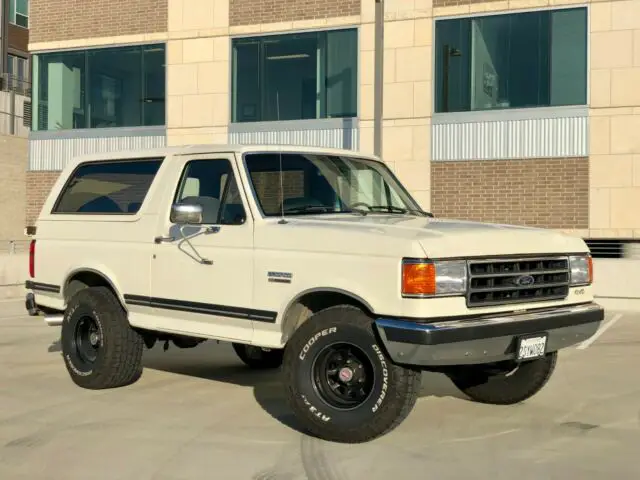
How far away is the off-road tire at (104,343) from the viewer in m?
7.77

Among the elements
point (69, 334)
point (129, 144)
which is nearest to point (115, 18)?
point (129, 144)

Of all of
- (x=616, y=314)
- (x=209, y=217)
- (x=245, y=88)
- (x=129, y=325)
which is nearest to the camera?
(x=209, y=217)

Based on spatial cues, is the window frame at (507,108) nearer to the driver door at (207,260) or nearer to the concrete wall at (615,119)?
the concrete wall at (615,119)

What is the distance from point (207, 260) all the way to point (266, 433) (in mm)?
1398

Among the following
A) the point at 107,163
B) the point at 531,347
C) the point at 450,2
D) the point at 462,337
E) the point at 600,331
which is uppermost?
the point at 450,2

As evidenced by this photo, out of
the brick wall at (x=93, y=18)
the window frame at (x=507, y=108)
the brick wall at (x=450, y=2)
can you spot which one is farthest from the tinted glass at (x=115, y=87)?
the brick wall at (x=450, y=2)

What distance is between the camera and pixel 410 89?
21094mm

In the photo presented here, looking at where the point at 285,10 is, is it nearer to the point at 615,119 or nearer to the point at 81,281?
the point at 615,119

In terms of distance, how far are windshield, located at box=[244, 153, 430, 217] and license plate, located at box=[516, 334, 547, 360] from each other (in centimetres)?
170

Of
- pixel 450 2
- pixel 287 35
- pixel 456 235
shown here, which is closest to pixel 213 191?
pixel 456 235

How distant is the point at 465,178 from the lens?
20.7 m

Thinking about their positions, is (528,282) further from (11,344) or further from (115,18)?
(115,18)

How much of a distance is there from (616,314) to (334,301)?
449 inches

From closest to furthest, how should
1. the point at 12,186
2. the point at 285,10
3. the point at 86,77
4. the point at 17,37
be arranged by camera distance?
the point at 285,10
the point at 86,77
the point at 12,186
the point at 17,37
